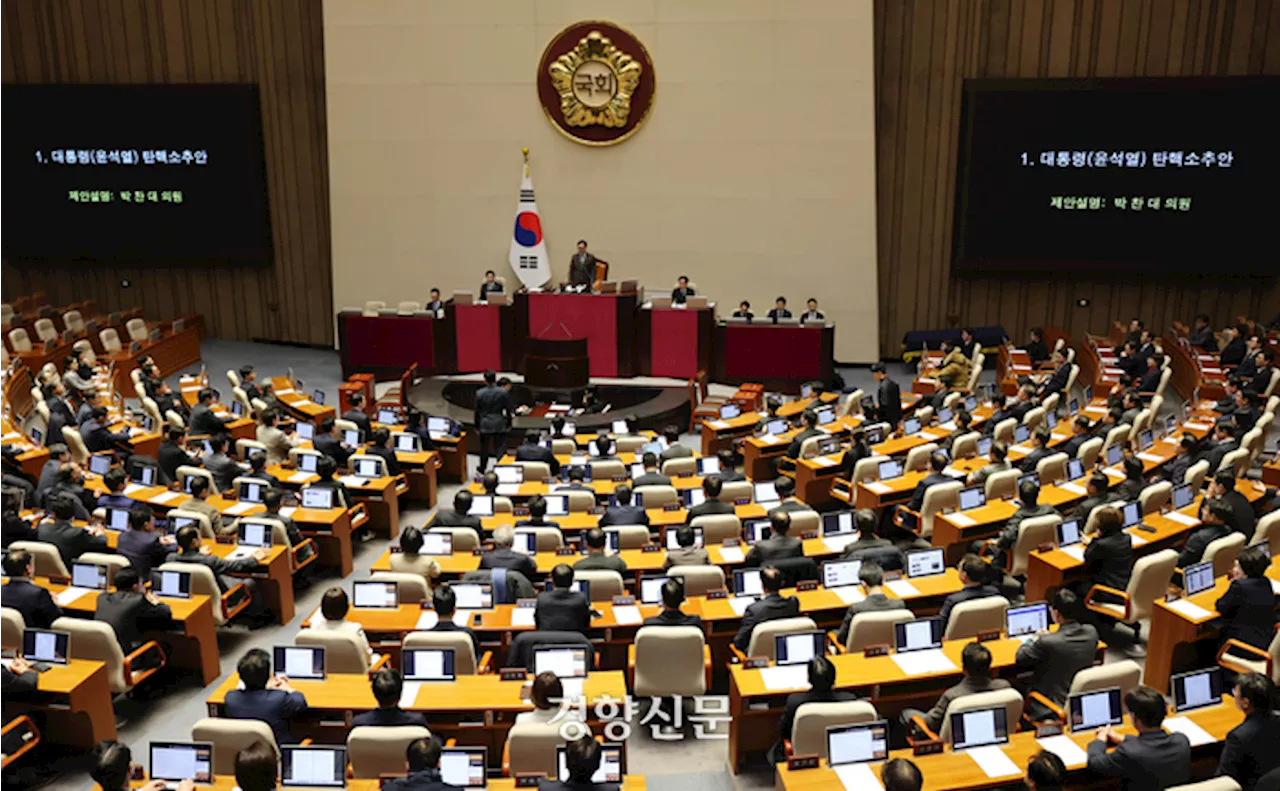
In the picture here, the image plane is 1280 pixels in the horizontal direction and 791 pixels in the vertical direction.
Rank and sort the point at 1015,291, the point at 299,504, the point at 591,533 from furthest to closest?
the point at 1015,291
the point at 299,504
the point at 591,533

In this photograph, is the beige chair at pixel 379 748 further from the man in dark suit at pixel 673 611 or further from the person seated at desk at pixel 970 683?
the person seated at desk at pixel 970 683

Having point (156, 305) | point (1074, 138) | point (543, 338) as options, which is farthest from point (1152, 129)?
point (156, 305)

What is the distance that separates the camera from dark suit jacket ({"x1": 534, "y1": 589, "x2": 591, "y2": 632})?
744 centimetres

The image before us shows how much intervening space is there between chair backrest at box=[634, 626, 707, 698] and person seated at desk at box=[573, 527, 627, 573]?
45.7 inches

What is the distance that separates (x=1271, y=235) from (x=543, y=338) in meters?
12.8

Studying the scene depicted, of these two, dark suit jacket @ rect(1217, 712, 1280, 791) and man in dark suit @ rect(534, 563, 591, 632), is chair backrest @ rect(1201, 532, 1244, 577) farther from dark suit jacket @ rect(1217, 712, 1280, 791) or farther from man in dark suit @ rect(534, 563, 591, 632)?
man in dark suit @ rect(534, 563, 591, 632)

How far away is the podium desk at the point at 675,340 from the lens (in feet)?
59.2

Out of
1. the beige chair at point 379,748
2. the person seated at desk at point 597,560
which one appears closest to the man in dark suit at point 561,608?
the person seated at desk at point 597,560

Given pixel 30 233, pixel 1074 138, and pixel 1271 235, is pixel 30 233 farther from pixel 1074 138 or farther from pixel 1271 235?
pixel 1271 235

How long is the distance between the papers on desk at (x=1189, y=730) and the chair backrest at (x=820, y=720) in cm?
167

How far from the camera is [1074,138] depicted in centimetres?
1852

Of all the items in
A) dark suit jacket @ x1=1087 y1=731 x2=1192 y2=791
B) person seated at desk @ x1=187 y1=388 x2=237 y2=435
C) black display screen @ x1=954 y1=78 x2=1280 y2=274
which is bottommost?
dark suit jacket @ x1=1087 y1=731 x2=1192 y2=791

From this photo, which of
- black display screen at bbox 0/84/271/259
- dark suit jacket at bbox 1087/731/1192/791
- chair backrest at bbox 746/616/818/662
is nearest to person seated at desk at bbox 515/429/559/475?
chair backrest at bbox 746/616/818/662

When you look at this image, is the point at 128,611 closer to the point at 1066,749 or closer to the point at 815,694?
the point at 815,694
